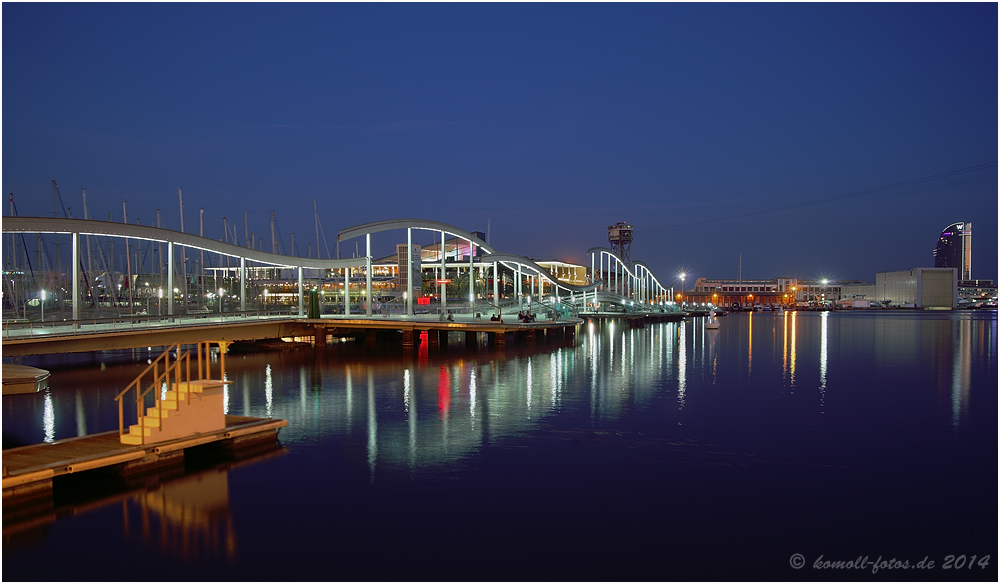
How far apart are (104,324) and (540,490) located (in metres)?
27.0

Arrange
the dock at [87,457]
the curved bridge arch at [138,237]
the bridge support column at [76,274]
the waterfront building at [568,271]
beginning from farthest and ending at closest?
the waterfront building at [568,271]
the bridge support column at [76,274]
the curved bridge arch at [138,237]
the dock at [87,457]

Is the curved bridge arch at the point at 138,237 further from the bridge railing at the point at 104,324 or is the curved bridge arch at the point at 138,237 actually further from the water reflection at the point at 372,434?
the water reflection at the point at 372,434

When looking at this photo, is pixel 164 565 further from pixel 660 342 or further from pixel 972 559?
pixel 660 342

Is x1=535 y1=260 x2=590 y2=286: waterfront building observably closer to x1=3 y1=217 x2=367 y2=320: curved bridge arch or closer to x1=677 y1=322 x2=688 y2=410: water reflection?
x1=677 y1=322 x2=688 y2=410: water reflection

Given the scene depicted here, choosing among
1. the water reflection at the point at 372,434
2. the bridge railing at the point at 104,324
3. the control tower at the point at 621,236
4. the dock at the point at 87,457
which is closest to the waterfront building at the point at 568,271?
the control tower at the point at 621,236

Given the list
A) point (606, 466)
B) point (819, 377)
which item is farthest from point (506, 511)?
point (819, 377)

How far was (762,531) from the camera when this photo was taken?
11.1 m

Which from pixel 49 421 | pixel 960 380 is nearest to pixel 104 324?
pixel 49 421

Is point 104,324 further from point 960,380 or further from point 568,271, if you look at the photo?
point 568,271

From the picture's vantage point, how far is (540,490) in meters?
13.2

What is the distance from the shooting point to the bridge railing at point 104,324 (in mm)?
27688

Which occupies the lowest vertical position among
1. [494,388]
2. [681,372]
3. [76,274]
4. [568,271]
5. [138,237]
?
[681,372]

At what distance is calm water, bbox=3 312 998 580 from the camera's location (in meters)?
10.1

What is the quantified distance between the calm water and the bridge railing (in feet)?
10.2
